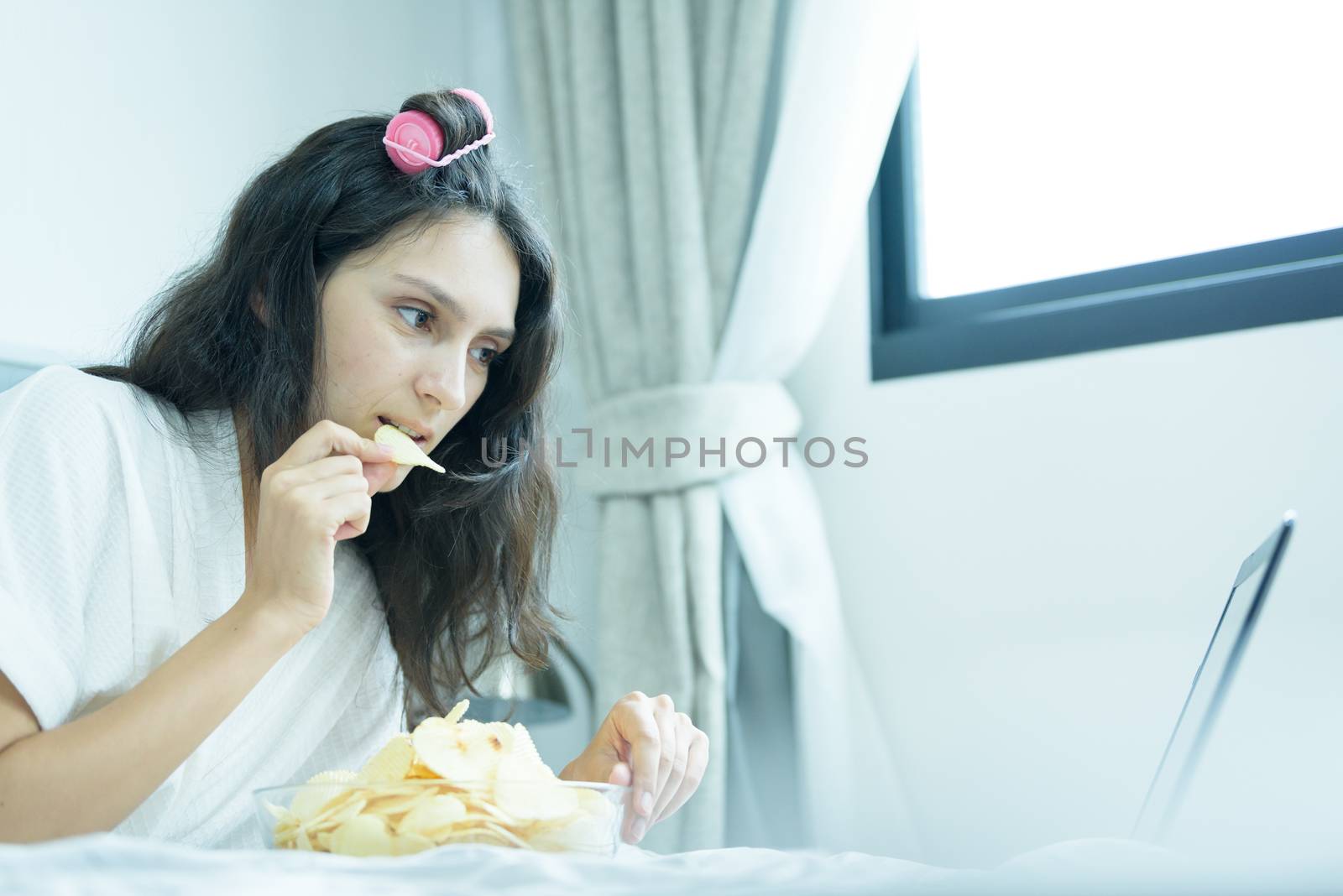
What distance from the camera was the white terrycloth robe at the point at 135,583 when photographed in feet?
3.01

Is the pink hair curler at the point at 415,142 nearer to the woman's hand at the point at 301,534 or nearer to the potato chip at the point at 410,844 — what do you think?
the woman's hand at the point at 301,534

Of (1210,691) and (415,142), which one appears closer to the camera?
(1210,691)

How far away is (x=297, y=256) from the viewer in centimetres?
122

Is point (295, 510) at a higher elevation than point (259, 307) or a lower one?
lower

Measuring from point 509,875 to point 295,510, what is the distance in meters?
0.41

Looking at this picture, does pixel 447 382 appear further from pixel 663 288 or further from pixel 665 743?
pixel 663 288

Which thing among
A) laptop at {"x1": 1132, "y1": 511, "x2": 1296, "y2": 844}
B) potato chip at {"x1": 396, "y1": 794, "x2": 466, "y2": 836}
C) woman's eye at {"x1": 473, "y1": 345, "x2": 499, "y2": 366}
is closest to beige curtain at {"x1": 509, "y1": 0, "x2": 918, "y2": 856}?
woman's eye at {"x1": 473, "y1": 345, "x2": 499, "y2": 366}

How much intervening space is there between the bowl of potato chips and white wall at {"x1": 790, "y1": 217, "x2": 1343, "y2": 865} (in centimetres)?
113

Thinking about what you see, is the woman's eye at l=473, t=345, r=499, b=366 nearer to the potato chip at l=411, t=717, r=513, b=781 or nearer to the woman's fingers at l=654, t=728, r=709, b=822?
the woman's fingers at l=654, t=728, r=709, b=822

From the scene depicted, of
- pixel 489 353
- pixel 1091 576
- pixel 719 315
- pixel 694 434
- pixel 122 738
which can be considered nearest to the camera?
pixel 122 738

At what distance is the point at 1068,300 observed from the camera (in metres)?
1.82

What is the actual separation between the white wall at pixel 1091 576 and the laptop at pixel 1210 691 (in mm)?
684

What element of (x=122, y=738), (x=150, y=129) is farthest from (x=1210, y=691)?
(x=150, y=129)

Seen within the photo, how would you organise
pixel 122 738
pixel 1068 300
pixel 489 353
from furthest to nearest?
pixel 1068 300, pixel 489 353, pixel 122 738
